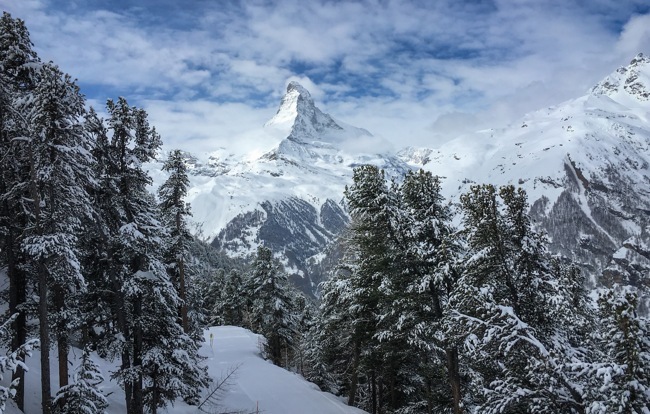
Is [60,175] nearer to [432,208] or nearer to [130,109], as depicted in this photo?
[130,109]

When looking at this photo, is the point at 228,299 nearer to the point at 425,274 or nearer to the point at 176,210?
the point at 176,210

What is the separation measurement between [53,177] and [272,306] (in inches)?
1194

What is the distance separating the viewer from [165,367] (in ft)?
51.8

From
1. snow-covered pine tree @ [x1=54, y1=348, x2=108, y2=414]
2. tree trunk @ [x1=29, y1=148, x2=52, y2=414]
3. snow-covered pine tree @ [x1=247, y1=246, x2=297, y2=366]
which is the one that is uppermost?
tree trunk @ [x1=29, y1=148, x2=52, y2=414]

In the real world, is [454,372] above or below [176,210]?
below

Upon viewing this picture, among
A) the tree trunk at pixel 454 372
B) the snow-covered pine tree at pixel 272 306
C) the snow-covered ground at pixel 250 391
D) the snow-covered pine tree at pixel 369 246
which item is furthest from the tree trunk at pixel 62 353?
the snow-covered pine tree at pixel 272 306

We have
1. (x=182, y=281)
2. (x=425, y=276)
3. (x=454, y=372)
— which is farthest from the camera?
(x=182, y=281)

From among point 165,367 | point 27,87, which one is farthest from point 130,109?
point 165,367

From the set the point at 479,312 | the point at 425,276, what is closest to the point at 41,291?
the point at 479,312

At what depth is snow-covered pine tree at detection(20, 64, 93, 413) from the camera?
13.1m

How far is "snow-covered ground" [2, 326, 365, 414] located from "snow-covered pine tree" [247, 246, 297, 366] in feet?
9.82

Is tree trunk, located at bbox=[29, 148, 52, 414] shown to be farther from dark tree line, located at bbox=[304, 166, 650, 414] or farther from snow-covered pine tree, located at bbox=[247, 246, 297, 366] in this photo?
snow-covered pine tree, located at bbox=[247, 246, 297, 366]

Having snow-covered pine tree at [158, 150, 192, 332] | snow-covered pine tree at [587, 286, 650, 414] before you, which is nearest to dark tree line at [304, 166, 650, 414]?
snow-covered pine tree at [587, 286, 650, 414]

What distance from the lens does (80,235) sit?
1600 centimetres
